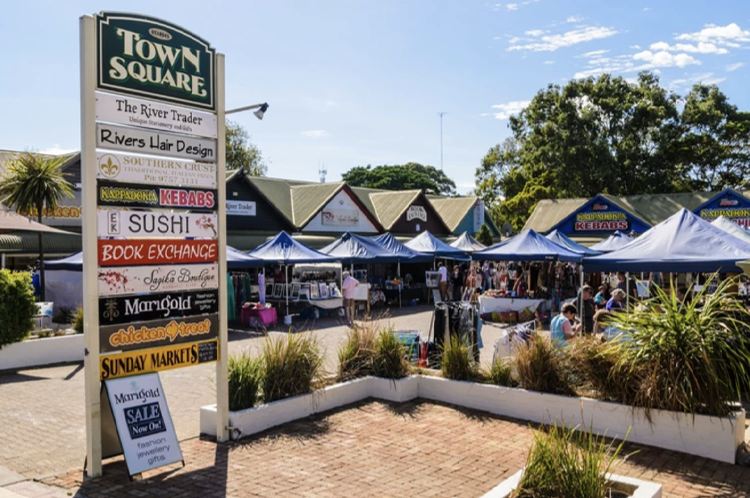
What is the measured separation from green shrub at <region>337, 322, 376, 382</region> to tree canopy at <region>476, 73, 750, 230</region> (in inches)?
1309

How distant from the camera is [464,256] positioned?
90.3 feet

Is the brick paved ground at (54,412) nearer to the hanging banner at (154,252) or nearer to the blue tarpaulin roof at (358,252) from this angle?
the hanging banner at (154,252)

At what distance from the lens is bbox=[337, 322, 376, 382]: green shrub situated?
31.0ft

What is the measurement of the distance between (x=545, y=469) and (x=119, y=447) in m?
4.48

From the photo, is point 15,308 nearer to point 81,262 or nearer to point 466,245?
point 81,262

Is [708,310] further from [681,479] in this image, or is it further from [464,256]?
[464,256]

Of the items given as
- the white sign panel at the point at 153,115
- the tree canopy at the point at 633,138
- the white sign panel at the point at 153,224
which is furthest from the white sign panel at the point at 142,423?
the tree canopy at the point at 633,138

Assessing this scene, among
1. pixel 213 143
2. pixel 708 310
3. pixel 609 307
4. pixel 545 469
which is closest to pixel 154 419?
pixel 213 143

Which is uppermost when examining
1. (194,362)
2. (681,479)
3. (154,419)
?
(194,362)

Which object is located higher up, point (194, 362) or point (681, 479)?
point (194, 362)

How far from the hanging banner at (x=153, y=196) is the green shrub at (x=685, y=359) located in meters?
5.10

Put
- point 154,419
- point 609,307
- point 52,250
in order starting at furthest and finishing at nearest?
point 52,250 < point 609,307 < point 154,419

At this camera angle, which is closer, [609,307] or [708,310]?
[708,310]

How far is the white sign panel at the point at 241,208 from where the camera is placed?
91.6 ft
